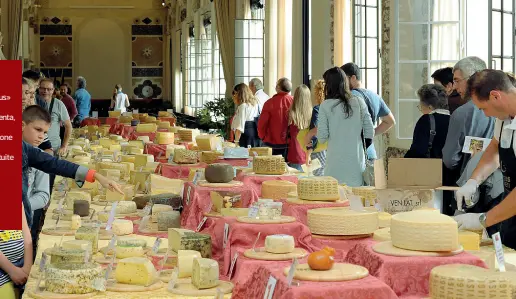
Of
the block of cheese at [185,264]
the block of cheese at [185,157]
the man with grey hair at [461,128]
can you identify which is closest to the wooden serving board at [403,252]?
the block of cheese at [185,264]

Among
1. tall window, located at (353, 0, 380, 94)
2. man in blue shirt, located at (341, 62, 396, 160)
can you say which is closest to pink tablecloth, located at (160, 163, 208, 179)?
man in blue shirt, located at (341, 62, 396, 160)

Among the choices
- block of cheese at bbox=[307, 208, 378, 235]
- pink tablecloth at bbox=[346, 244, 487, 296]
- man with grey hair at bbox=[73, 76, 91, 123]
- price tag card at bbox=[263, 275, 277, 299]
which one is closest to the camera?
price tag card at bbox=[263, 275, 277, 299]

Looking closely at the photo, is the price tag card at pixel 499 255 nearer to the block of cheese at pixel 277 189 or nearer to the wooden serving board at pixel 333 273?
the wooden serving board at pixel 333 273

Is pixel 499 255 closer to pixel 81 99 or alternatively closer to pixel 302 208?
pixel 302 208

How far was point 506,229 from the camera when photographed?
179 inches

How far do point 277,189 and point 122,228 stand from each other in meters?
0.94

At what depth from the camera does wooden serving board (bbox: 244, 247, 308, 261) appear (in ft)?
12.1

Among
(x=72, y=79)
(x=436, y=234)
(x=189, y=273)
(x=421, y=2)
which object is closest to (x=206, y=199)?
(x=189, y=273)

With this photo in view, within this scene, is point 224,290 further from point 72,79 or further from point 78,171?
point 72,79

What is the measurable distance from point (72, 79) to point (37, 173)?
2850cm

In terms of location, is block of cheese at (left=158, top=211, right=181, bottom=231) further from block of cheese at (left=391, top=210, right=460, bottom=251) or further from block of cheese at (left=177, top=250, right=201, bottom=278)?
block of cheese at (left=391, top=210, right=460, bottom=251)

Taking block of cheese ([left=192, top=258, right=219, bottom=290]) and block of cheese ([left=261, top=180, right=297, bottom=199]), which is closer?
block of cheese ([left=192, top=258, right=219, bottom=290])

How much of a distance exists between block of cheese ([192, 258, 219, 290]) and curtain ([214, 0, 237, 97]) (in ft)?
50.3

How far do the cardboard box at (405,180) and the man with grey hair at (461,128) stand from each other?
1.22m
